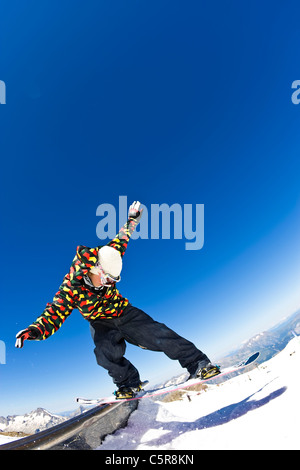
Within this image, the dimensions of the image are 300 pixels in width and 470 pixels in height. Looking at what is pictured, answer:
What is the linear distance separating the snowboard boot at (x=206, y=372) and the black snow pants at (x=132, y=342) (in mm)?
100

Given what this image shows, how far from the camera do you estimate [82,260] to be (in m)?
5.67

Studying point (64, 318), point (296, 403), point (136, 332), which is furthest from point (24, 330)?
point (296, 403)

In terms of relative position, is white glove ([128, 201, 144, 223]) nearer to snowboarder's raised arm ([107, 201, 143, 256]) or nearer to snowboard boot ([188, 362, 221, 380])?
snowboarder's raised arm ([107, 201, 143, 256])

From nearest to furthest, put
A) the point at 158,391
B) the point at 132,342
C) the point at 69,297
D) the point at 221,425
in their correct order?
the point at 221,425
the point at 69,297
the point at 158,391
the point at 132,342

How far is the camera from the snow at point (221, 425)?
3170 millimetres

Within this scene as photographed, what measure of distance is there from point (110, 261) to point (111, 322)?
6.60 feet

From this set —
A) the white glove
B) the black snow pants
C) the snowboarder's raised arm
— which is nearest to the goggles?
the snowboarder's raised arm

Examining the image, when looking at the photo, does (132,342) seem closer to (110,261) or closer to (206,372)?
(206,372)

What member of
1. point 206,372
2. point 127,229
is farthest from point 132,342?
point 127,229

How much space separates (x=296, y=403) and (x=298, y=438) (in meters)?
1.11

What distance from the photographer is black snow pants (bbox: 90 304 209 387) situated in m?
5.98

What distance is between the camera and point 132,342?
6.62 m

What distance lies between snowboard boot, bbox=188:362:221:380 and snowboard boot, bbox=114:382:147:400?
1.54m

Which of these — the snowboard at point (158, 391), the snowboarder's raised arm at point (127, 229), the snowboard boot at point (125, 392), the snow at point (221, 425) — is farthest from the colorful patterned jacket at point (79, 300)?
the snow at point (221, 425)
